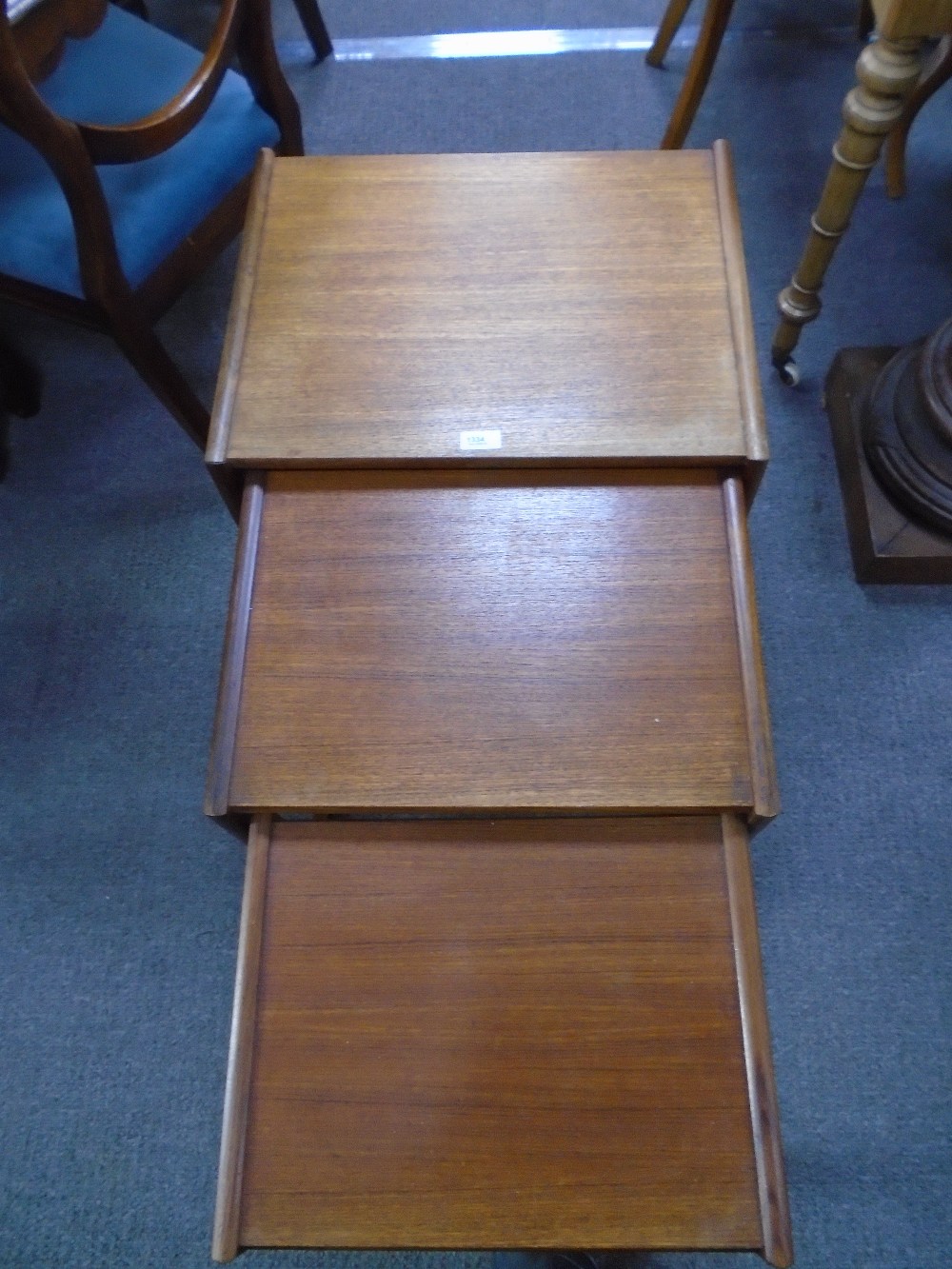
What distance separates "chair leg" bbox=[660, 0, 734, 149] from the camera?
1434 mm

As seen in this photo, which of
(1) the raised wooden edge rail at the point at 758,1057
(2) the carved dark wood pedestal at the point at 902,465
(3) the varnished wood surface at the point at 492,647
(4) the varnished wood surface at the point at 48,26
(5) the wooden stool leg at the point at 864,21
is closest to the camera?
(1) the raised wooden edge rail at the point at 758,1057

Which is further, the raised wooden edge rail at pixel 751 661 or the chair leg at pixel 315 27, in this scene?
the chair leg at pixel 315 27

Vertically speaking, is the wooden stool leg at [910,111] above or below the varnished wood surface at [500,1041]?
above

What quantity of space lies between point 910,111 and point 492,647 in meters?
1.32

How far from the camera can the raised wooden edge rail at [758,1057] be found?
0.74m

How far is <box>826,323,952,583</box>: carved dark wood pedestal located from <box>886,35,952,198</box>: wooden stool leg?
44 cm

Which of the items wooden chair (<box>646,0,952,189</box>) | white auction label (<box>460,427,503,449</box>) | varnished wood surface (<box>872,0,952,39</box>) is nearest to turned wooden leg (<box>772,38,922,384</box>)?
varnished wood surface (<box>872,0,952,39</box>)

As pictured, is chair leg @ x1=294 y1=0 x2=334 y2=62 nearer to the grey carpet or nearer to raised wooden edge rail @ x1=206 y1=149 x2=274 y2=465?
the grey carpet

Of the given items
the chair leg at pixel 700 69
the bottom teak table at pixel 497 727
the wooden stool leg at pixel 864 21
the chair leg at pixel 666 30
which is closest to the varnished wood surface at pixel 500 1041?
the bottom teak table at pixel 497 727

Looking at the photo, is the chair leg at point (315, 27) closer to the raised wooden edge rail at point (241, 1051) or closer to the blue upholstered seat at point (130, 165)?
the blue upholstered seat at point (130, 165)

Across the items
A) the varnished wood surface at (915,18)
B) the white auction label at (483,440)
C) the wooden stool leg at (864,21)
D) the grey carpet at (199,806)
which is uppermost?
the varnished wood surface at (915,18)

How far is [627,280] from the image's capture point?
3.43 feet

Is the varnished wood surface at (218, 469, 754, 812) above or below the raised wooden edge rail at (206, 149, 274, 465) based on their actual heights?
below

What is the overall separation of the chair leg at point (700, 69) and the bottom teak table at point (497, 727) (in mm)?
556
